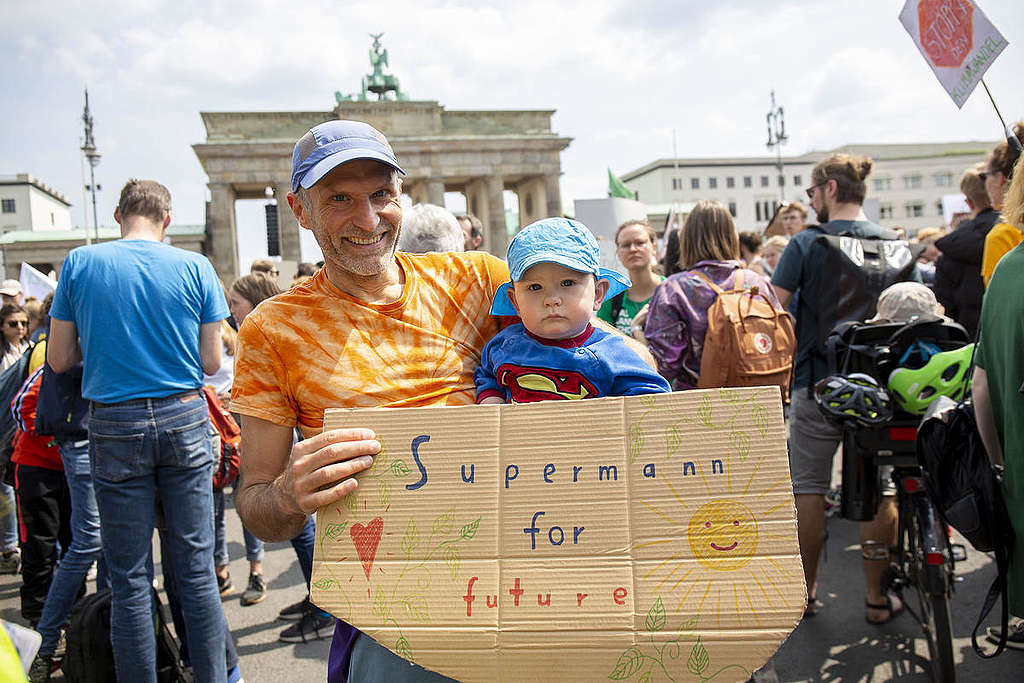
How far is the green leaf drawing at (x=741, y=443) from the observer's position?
135 cm

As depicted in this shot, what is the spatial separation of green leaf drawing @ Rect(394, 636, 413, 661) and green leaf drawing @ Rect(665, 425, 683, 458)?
59cm

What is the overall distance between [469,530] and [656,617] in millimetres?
375

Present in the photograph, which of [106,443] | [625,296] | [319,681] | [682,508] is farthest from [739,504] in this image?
[625,296]

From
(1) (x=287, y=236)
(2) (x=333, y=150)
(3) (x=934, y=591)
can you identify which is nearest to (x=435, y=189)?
(1) (x=287, y=236)

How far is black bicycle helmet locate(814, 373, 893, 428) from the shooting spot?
3414 millimetres

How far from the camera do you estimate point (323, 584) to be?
4.62ft

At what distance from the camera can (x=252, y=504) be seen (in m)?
1.85

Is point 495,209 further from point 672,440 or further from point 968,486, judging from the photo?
point 672,440

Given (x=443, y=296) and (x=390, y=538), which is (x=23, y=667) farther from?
(x=443, y=296)

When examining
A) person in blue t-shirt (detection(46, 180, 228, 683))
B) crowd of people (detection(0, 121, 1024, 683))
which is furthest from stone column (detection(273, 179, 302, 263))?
person in blue t-shirt (detection(46, 180, 228, 683))

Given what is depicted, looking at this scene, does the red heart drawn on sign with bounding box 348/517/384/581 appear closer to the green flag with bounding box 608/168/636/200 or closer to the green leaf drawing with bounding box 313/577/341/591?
the green leaf drawing with bounding box 313/577/341/591

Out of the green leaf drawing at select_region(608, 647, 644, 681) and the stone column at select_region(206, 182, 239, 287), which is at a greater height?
the stone column at select_region(206, 182, 239, 287)

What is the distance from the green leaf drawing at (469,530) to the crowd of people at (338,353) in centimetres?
24

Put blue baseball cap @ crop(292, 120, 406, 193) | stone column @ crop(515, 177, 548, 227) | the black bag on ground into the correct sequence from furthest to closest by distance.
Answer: stone column @ crop(515, 177, 548, 227)
the black bag on ground
blue baseball cap @ crop(292, 120, 406, 193)
